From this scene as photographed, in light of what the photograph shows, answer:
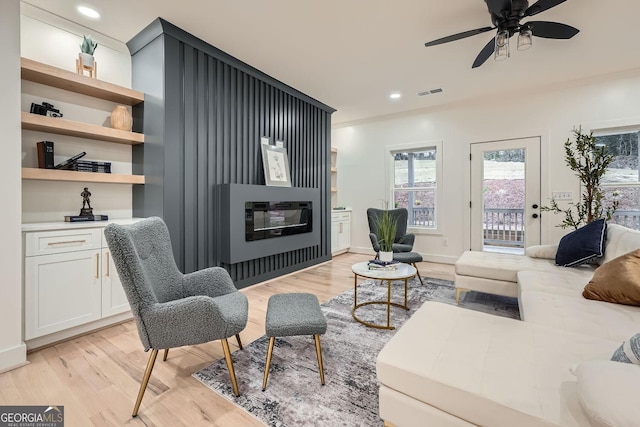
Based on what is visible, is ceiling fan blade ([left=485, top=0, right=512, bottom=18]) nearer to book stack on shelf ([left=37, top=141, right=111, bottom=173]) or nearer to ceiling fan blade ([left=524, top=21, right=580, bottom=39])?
ceiling fan blade ([left=524, top=21, right=580, bottom=39])

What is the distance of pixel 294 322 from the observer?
1624 millimetres

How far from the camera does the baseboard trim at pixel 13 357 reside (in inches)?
71.9

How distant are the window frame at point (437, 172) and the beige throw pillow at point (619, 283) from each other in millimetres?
3122

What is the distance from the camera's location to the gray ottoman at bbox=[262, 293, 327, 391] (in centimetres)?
161

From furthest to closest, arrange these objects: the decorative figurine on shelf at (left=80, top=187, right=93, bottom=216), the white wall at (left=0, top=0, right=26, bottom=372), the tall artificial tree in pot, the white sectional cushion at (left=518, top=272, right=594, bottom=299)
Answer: the tall artificial tree in pot, the decorative figurine on shelf at (left=80, top=187, right=93, bottom=216), the white sectional cushion at (left=518, top=272, right=594, bottom=299), the white wall at (left=0, top=0, right=26, bottom=372)

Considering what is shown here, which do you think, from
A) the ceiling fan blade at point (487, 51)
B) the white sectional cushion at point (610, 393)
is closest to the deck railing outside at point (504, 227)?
the ceiling fan blade at point (487, 51)

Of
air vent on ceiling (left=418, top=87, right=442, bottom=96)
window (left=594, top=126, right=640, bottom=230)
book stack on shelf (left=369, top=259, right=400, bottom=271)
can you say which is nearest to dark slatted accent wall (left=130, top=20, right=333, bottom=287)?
book stack on shelf (left=369, top=259, right=400, bottom=271)

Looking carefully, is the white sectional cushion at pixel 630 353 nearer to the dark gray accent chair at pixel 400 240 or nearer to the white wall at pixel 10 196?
the dark gray accent chair at pixel 400 240

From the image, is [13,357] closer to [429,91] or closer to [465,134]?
[429,91]

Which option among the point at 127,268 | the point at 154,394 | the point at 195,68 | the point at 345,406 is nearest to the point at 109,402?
the point at 154,394

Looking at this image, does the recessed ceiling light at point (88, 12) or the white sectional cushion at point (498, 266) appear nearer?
the recessed ceiling light at point (88, 12)

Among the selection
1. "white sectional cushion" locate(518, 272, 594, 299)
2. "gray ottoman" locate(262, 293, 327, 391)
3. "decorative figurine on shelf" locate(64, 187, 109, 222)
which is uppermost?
"decorative figurine on shelf" locate(64, 187, 109, 222)

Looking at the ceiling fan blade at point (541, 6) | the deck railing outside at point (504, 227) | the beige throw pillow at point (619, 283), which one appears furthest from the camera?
the deck railing outside at point (504, 227)

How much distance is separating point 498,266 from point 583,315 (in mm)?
1187
